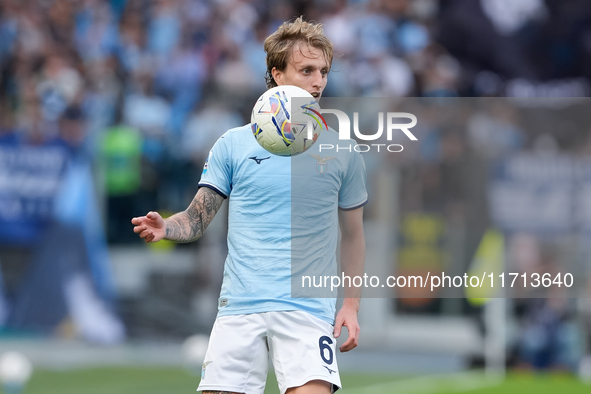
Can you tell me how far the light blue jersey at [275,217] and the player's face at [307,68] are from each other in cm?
27

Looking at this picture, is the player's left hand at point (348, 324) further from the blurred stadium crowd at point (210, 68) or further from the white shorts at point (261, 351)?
the blurred stadium crowd at point (210, 68)

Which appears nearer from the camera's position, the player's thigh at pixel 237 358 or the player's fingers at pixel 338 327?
the player's thigh at pixel 237 358

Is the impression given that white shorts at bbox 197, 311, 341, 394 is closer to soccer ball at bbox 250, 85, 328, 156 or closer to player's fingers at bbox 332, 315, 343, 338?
player's fingers at bbox 332, 315, 343, 338

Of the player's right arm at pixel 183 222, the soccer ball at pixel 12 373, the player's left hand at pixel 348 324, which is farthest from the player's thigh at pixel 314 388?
the soccer ball at pixel 12 373

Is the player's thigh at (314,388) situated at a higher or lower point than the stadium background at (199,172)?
lower

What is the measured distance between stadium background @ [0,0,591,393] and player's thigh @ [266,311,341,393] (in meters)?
5.36

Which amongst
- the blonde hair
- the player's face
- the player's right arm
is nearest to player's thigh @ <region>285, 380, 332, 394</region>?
the player's right arm

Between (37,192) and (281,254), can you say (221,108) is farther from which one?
(281,254)

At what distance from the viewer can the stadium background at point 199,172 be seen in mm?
10227

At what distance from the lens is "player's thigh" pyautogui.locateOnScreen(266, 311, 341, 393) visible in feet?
13.4

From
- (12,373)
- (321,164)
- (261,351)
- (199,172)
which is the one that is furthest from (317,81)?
(199,172)

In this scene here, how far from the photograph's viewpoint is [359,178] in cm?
445

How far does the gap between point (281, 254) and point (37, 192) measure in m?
7.93

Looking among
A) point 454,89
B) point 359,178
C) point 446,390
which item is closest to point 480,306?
point 446,390
